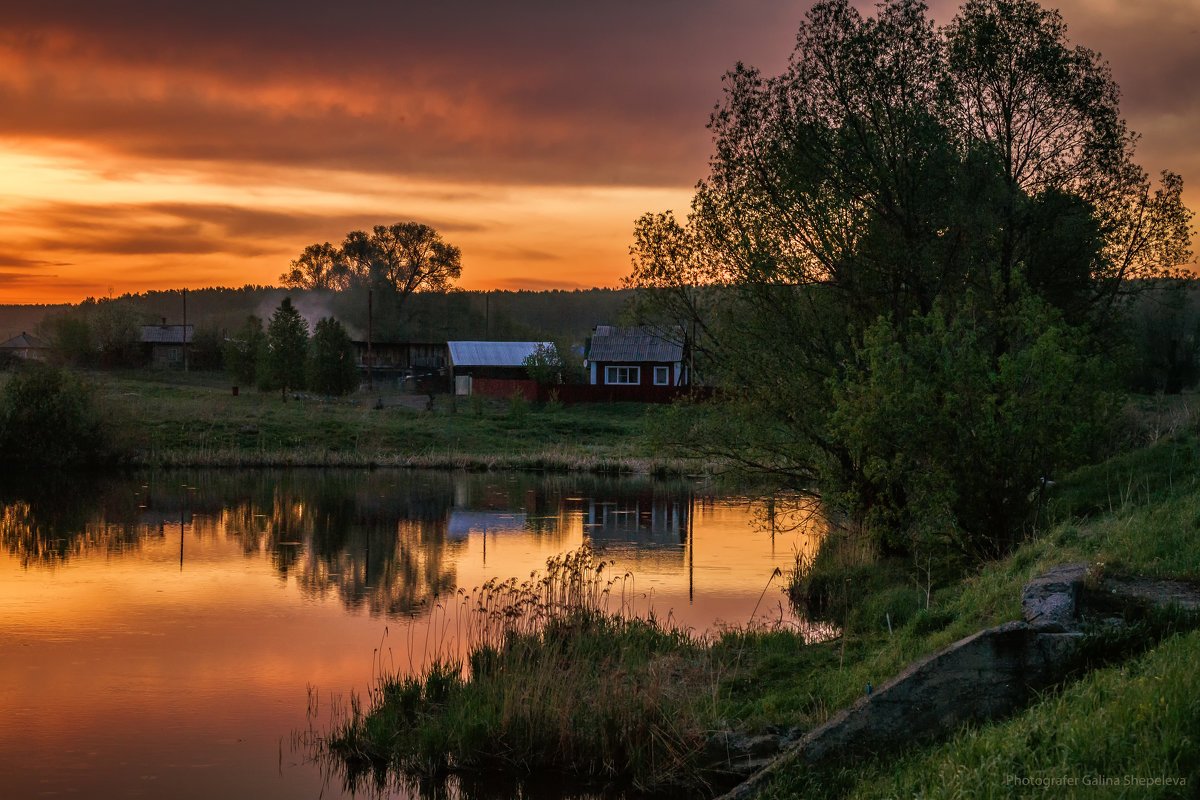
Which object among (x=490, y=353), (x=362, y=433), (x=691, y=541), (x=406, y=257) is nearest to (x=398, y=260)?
(x=406, y=257)

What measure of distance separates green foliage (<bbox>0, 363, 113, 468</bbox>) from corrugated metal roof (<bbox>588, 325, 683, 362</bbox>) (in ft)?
126

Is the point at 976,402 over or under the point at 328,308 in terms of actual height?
under

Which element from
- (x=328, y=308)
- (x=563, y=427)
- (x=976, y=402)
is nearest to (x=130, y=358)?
(x=328, y=308)

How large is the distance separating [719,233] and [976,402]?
9.54 meters

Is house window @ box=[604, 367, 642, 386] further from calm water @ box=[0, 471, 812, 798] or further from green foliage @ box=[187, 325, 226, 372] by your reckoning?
green foliage @ box=[187, 325, 226, 372]

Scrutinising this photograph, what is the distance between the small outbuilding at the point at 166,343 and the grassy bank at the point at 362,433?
35106 mm

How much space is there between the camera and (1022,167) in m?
26.8

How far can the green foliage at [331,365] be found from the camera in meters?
70.6

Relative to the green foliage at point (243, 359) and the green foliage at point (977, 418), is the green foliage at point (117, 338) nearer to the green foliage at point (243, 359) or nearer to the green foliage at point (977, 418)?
the green foliage at point (243, 359)

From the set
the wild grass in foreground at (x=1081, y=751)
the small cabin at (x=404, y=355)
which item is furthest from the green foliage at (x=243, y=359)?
the wild grass in foreground at (x=1081, y=751)

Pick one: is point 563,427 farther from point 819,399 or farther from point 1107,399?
point 1107,399

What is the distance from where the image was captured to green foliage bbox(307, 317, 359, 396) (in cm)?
7062

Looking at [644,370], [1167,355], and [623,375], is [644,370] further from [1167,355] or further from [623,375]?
[1167,355]

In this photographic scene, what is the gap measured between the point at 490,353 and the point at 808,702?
78.0 m
